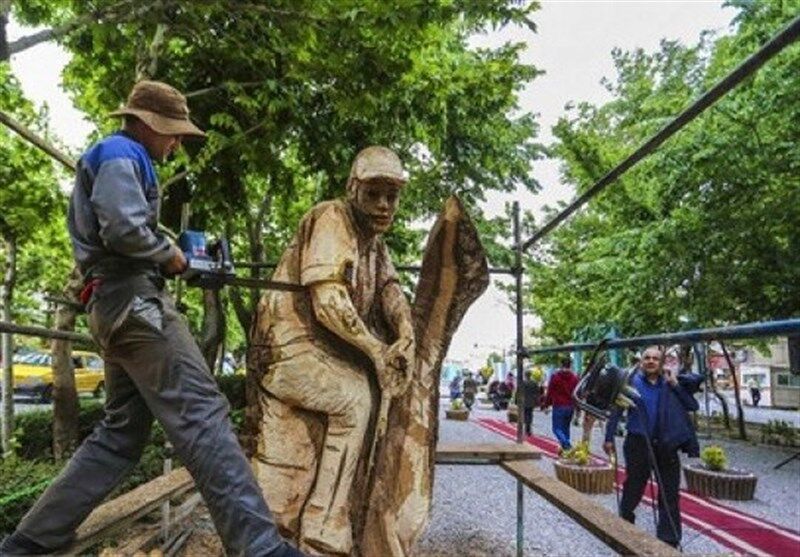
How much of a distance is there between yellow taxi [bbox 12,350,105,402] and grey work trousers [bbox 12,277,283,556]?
60.5 feet

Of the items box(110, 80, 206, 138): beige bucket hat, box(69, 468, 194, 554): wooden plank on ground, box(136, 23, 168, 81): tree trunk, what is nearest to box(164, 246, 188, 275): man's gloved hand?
box(110, 80, 206, 138): beige bucket hat

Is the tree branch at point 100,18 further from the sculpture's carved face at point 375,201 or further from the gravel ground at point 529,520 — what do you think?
the gravel ground at point 529,520

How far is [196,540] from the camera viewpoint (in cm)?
531

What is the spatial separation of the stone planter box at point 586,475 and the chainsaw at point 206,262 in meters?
5.50

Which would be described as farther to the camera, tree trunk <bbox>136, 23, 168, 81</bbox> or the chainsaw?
tree trunk <bbox>136, 23, 168, 81</bbox>

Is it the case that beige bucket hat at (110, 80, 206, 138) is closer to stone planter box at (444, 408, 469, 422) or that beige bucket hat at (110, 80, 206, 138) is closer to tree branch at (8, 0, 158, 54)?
tree branch at (8, 0, 158, 54)

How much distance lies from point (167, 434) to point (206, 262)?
54cm

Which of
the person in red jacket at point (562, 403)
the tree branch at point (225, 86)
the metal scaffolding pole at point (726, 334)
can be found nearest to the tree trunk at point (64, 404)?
the tree branch at point (225, 86)

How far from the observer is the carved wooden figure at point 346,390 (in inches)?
94.9

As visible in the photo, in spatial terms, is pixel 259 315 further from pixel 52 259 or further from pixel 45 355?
pixel 45 355

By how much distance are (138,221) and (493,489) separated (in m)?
7.67

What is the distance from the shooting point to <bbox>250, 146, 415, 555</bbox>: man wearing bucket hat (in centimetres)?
239

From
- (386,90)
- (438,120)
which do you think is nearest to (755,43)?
(438,120)

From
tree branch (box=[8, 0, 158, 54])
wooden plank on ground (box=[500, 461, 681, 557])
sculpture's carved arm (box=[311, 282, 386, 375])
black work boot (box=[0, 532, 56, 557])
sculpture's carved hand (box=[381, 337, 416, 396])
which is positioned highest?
tree branch (box=[8, 0, 158, 54])
